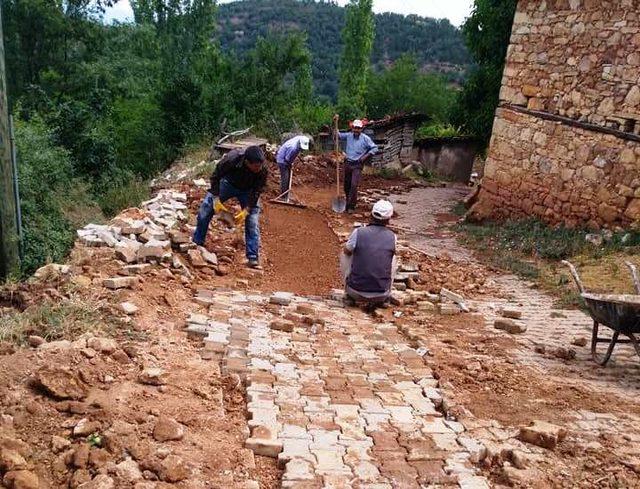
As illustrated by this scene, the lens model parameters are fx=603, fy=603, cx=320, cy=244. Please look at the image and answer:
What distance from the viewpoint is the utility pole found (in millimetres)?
6043

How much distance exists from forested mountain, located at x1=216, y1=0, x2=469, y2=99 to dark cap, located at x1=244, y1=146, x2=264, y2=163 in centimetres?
5305

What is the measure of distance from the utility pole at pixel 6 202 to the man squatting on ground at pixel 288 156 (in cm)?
525

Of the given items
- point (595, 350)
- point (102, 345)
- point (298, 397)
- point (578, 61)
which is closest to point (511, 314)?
point (595, 350)

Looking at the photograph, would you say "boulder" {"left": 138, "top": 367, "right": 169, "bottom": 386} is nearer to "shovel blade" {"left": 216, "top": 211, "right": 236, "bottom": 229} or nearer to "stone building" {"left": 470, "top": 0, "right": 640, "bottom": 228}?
"shovel blade" {"left": 216, "top": 211, "right": 236, "bottom": 229}

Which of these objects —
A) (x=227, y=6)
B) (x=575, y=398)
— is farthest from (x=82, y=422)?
(x=227, y=6)

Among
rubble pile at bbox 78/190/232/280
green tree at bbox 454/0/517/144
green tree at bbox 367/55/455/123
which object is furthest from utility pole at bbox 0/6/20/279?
green tree at bbox 367/55/455/123

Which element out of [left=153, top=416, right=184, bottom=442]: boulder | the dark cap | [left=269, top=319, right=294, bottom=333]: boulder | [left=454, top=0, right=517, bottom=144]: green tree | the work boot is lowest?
the work boot

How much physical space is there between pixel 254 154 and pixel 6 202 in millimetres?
2624

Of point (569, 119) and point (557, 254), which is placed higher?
point (569, 119)

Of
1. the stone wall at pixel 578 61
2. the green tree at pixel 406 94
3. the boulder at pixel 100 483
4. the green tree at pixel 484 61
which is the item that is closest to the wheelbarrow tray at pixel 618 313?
the boulder at pixel 100 483

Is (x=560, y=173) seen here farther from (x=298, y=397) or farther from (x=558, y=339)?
(x=298, y=397)

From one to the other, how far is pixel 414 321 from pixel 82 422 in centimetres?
357

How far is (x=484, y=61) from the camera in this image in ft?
55.3

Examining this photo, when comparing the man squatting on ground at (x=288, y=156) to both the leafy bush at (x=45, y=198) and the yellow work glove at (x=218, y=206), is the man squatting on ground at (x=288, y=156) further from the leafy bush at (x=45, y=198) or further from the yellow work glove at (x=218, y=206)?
the yellow work glove at (x=218, y=206)
